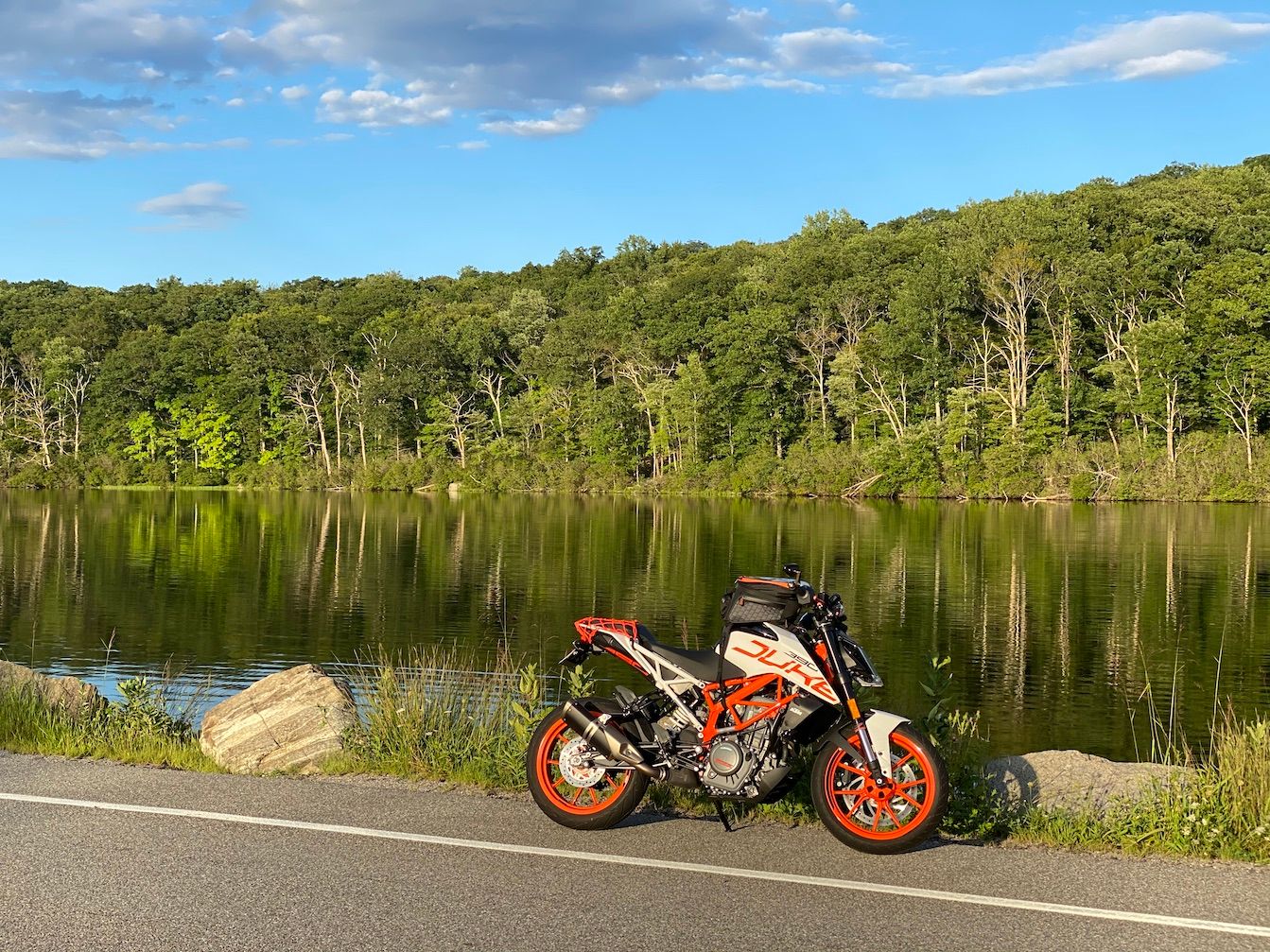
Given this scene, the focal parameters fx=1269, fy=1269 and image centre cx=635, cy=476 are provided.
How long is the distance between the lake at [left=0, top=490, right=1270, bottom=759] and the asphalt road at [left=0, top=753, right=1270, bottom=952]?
2619mm

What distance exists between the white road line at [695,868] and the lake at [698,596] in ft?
9.47

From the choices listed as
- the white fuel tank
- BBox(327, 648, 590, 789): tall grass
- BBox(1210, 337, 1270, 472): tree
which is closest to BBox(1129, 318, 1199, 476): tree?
BBox(1210, 337, 1270, 472): tree

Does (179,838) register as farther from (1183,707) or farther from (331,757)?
(1183,707)

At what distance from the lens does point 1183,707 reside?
52.6ft

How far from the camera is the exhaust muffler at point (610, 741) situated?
23.0ft

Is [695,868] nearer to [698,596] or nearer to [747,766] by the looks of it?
[747,766]

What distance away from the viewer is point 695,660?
7172 millimetres

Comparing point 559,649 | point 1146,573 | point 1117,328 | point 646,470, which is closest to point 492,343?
point 646,470

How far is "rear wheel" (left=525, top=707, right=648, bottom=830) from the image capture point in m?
6.96

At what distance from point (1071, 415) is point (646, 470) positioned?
3004 cm

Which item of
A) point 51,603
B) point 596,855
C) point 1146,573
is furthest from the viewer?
point 1146,573

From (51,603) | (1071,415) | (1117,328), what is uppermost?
(1117,328)

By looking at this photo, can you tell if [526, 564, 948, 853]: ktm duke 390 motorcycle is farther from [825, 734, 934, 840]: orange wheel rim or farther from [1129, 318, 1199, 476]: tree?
[1129, 318, 1199, 476]: tree

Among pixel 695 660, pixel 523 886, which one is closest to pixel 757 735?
pixel 695 660
